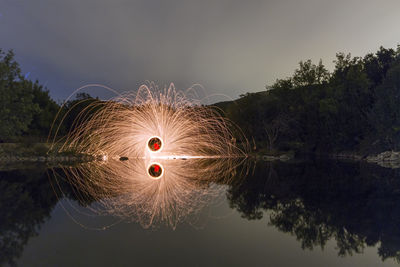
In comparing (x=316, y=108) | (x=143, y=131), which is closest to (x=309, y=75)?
(x=316, y=108)

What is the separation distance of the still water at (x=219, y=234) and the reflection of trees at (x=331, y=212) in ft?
0.09

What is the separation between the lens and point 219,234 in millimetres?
6398

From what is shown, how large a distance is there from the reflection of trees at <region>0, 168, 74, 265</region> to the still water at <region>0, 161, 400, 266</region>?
0.08 ft

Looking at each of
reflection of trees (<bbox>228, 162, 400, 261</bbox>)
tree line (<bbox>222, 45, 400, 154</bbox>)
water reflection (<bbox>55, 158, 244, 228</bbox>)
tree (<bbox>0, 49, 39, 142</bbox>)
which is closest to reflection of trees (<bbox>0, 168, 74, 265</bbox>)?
Result: water reflection (<bbox>55, 158, 244, 228</bbox>)

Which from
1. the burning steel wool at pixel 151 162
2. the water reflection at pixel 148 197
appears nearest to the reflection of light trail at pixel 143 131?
the burning steel wool at pixel 151 162

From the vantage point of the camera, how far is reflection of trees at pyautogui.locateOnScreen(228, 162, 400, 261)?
6.07m

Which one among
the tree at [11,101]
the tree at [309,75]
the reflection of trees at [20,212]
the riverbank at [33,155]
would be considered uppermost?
the tree at [309,75]

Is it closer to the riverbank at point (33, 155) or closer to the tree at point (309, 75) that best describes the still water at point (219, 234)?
the riverbank at point (33, 155)

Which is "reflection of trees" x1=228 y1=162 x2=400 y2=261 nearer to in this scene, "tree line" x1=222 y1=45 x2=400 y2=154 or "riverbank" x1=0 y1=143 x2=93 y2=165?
"riverbank" x1=0 y1=143 x2=93 y2=165

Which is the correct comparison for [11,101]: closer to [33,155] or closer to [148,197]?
[33,155]

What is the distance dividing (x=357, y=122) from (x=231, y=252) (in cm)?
4843

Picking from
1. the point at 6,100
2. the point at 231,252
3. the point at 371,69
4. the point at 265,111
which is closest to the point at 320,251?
the point at 231,252

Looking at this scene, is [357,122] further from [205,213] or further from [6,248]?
[6,248]

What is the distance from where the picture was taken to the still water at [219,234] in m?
5.04
